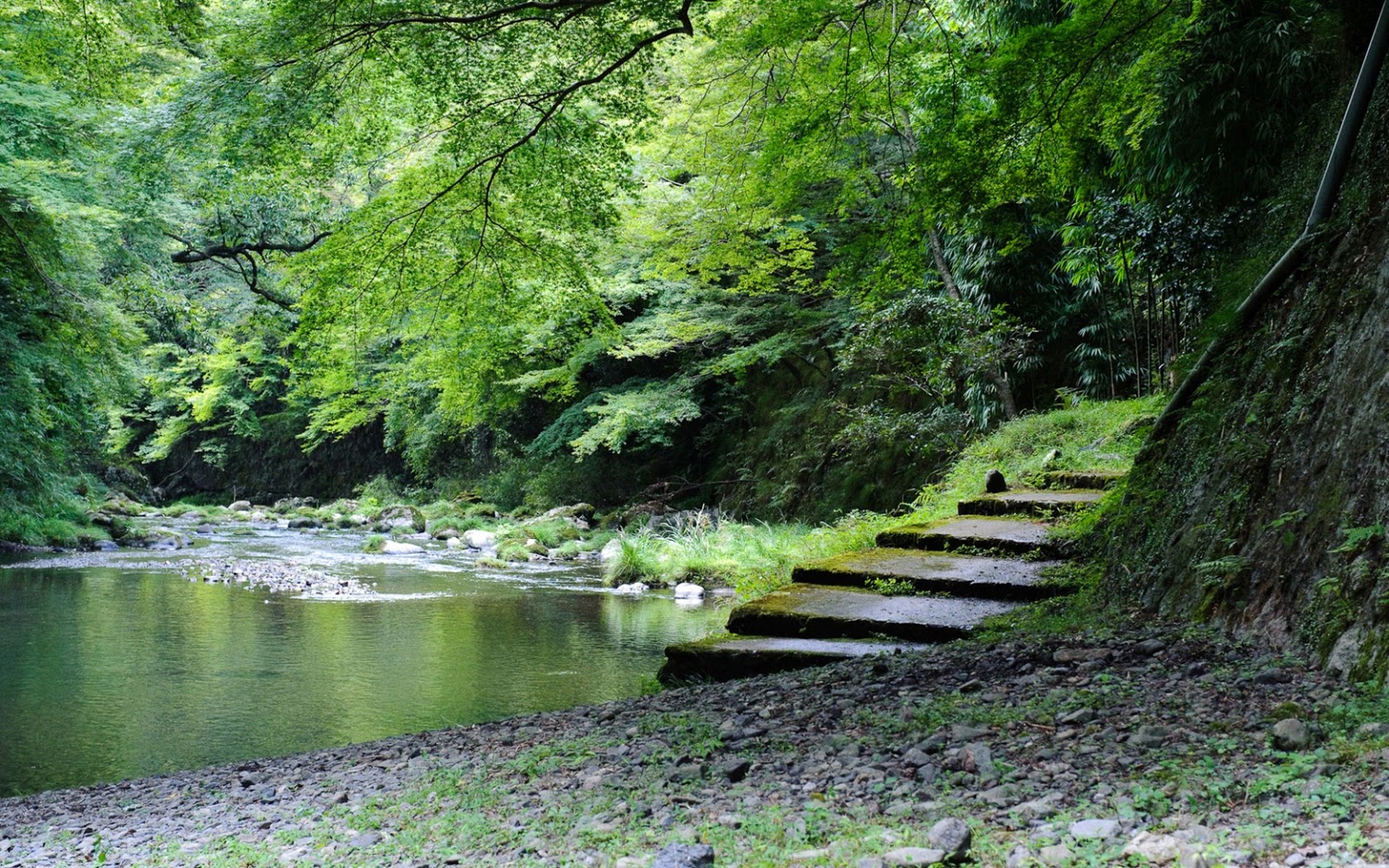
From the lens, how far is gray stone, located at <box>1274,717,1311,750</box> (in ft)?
6.45

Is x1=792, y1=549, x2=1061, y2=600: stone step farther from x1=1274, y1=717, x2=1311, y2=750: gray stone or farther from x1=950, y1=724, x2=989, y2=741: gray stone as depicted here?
x1=1274, y1=717, x2=1311, y2=750: gray stone

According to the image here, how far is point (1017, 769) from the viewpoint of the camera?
2143 mm

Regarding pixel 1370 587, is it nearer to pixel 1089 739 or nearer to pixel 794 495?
pixel 1089 739

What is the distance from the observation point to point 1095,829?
1.71 meters

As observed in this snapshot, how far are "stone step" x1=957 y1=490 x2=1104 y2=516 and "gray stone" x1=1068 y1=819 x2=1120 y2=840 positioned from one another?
13.5 feet

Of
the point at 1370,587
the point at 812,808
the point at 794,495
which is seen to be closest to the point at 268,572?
the point at 794,495

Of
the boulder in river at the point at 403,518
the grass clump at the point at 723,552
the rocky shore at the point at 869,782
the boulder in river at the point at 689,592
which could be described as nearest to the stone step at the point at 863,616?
the rocky shore at the point at 869,782

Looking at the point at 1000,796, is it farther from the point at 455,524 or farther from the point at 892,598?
the point at 455,524

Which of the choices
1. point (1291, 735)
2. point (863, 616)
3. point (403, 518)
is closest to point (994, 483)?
point (863, 616)

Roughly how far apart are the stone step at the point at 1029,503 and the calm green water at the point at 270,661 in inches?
91.4

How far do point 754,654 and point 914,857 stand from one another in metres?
2.46

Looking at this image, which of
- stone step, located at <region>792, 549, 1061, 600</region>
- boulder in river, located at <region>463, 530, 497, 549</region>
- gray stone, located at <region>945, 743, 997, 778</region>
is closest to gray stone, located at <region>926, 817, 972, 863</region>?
gray stone, located at <region>945, 743, 997, 778</region>

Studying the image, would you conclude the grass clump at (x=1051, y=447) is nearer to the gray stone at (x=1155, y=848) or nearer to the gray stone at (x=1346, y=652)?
the gray stone at (x=1346, y=652)

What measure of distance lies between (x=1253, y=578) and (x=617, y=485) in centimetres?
1400
